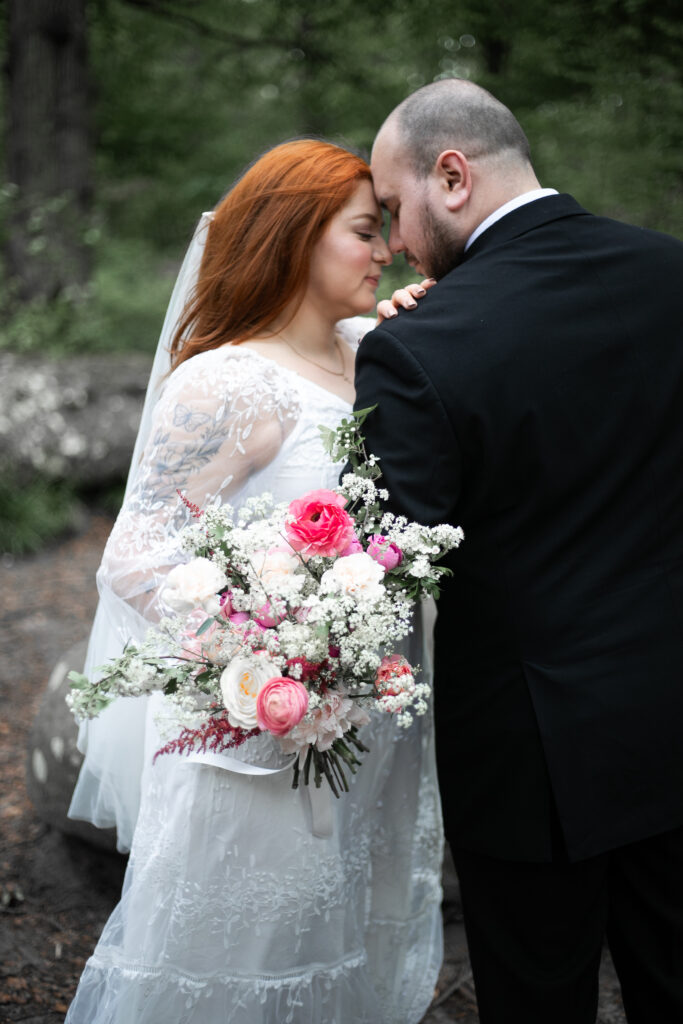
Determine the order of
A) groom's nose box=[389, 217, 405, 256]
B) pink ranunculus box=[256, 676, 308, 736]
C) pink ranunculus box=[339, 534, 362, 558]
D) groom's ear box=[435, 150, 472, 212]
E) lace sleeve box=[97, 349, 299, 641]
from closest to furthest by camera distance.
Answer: pink ranunculus box=[256, 676, 308, 736] < pink ranunculus box=[339, 534, 362, 558] < groom's ear box=[435, 150, 472, 212] < lace sleeve box=[97, 349, 299, 641] < groom's nose box=[389, 217, 405, 256]

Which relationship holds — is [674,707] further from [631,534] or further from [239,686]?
[239,686]

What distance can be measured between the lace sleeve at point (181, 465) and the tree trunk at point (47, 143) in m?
6.96

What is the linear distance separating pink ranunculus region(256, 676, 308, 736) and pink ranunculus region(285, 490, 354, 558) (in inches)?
10.3

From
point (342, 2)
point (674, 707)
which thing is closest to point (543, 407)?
point (674, 707)

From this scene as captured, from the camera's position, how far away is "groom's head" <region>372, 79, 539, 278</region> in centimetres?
216

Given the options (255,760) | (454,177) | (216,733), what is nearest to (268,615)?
(216,733)

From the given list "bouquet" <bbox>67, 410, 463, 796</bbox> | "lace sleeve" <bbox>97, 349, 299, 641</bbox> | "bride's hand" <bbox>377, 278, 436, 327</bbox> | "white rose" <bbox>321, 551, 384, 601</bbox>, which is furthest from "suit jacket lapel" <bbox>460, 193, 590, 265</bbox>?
"white rose" <bbox>321, 551, 384, 601</bbox>

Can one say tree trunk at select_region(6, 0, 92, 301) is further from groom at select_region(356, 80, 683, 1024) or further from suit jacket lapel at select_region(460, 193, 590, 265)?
groom at select_region(356, 80, 683, 1024)

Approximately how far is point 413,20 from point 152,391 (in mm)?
6989

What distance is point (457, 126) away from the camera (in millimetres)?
2164

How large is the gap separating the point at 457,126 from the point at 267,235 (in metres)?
0.63

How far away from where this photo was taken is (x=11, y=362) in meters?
7.43

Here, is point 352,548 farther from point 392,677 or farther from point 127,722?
point 127,722

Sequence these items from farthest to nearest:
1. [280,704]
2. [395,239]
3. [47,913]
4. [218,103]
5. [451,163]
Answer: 1. [218,103]
2. [47,913]
3. [395,239]
4. [451,163]
5. [280,704]
